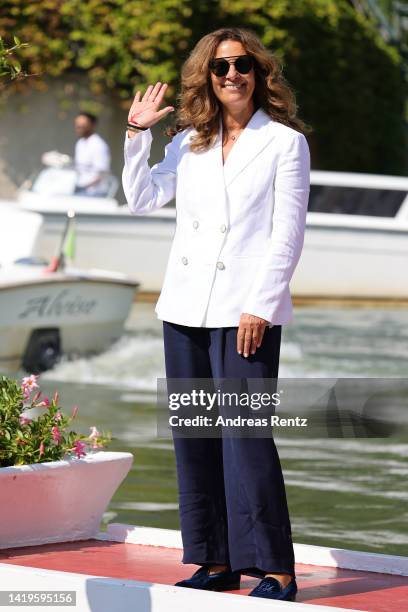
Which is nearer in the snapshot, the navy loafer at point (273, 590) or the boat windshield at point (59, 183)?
the navy loafer at point (273, 590)

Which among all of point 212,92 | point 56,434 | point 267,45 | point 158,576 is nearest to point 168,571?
point 158,576

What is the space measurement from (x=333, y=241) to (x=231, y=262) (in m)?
14.2

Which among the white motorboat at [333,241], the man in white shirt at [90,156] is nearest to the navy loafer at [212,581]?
the man in white shirt at [90,156]

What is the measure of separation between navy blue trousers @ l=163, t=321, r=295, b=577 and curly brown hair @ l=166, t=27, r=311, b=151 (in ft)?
2.05

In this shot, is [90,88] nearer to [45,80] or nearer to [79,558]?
[45,80]

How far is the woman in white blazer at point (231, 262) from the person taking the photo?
4.53 metres

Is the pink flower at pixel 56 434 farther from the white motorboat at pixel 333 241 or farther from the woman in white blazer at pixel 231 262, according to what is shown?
the white motorboat at pixel 333 241

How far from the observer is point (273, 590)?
14.9ft

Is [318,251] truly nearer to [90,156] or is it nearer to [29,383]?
[90,156]

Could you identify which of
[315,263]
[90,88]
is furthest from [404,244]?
[90,88]

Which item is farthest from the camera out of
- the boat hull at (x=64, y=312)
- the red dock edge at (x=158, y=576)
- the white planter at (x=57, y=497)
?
the boat hull at (x=64, y=312)

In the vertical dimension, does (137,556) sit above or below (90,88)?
below

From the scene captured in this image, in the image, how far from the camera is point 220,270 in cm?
456

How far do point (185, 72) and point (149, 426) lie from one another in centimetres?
619
